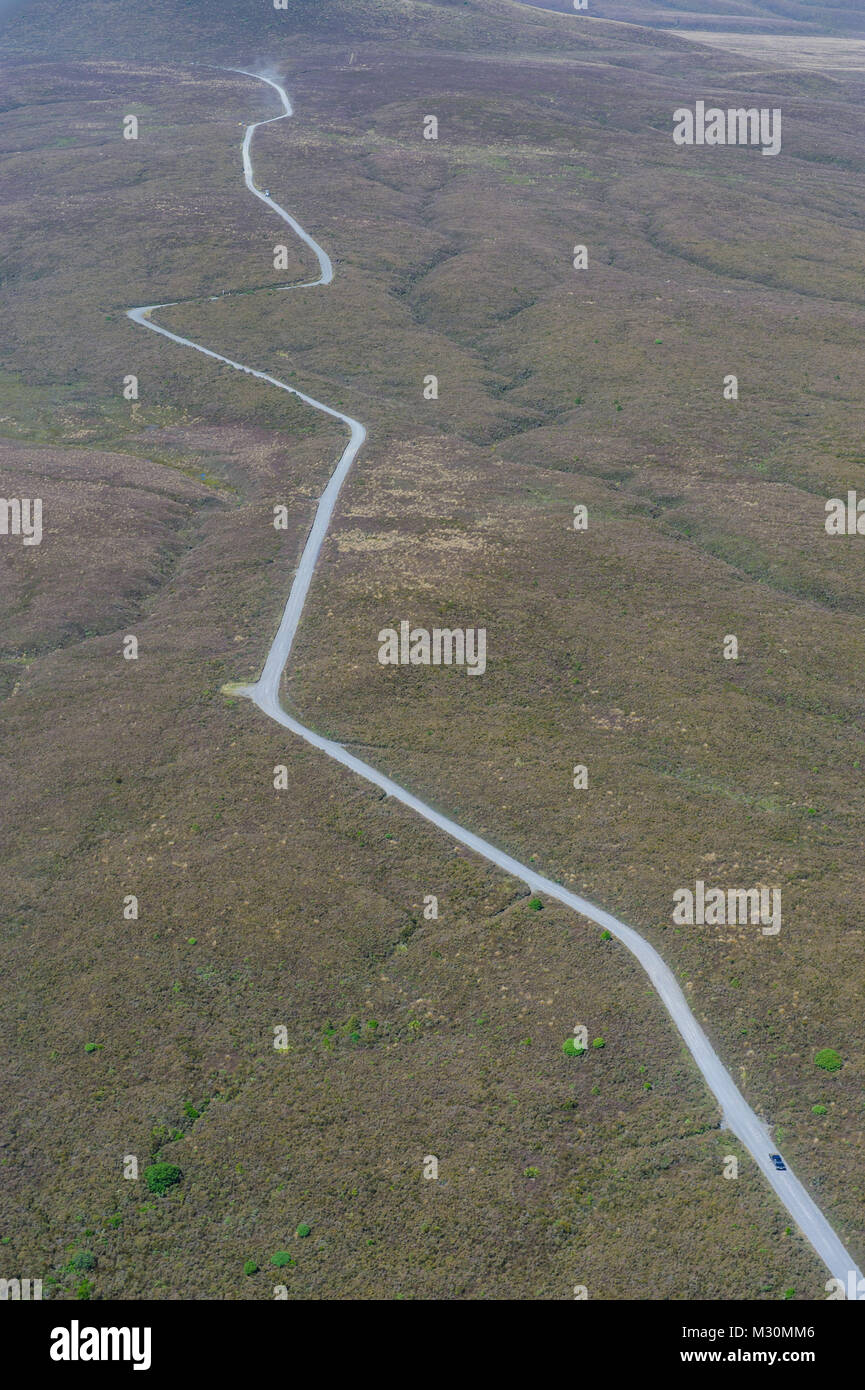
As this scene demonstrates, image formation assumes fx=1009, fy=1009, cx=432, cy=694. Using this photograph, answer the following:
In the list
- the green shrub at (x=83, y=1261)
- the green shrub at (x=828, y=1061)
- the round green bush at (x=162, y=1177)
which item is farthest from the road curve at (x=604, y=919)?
the green shrub at (x=83, y=1261)

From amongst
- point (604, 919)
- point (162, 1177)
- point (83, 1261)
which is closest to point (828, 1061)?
point (604, 919)

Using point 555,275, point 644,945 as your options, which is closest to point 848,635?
point 644,945

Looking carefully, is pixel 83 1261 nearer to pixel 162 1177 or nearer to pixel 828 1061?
pixel 162 1177

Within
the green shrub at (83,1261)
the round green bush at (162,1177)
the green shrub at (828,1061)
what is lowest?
the green shrub at (83,1261)

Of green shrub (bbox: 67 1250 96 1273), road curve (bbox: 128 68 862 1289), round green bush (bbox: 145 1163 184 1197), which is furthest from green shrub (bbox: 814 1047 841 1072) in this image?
green shrub (bbox: 67 1250 96 1273)

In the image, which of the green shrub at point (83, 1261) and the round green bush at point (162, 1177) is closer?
the green shrub at point (83, 1261)

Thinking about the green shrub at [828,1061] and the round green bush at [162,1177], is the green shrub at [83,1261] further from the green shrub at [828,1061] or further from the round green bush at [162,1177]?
the green shrub at [828,1061]

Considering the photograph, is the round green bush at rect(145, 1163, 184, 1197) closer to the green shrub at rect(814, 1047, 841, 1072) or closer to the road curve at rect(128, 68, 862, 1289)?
the road curve at rect(128, 68, 862, 1289)
